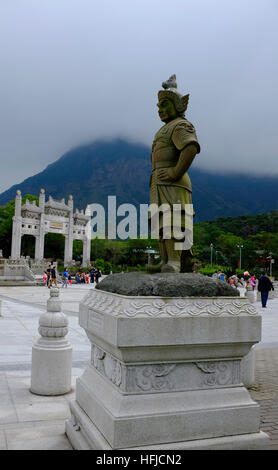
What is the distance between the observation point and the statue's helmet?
14.5 feet

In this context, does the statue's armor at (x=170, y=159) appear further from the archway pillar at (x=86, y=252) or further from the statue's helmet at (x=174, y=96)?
the archway pillar at (x=86, y=252)

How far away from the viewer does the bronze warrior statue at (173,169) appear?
4.10 meters

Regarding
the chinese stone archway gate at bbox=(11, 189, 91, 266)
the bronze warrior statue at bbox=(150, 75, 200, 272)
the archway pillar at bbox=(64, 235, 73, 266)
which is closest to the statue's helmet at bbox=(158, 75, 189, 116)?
the bronze warrior statue at bbox=(150, 75, 200, 272)

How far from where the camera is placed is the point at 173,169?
420cm

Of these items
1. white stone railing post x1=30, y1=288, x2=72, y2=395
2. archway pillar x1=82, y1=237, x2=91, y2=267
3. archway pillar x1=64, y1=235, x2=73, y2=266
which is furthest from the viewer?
archway pillar x1=82, y1=237, x2=91, y2=267

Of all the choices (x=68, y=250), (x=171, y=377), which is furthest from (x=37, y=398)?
(x=68, y=250)

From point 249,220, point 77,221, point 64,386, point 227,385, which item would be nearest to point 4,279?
point 77,221

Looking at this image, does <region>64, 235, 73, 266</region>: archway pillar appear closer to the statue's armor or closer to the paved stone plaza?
the paved stone plaza

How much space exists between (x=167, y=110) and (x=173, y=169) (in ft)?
A: 2.61

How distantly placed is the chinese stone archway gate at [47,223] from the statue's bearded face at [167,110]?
45409mm

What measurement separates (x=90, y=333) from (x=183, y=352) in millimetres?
978

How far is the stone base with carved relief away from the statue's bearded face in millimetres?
2313

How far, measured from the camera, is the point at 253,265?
7269 cm
